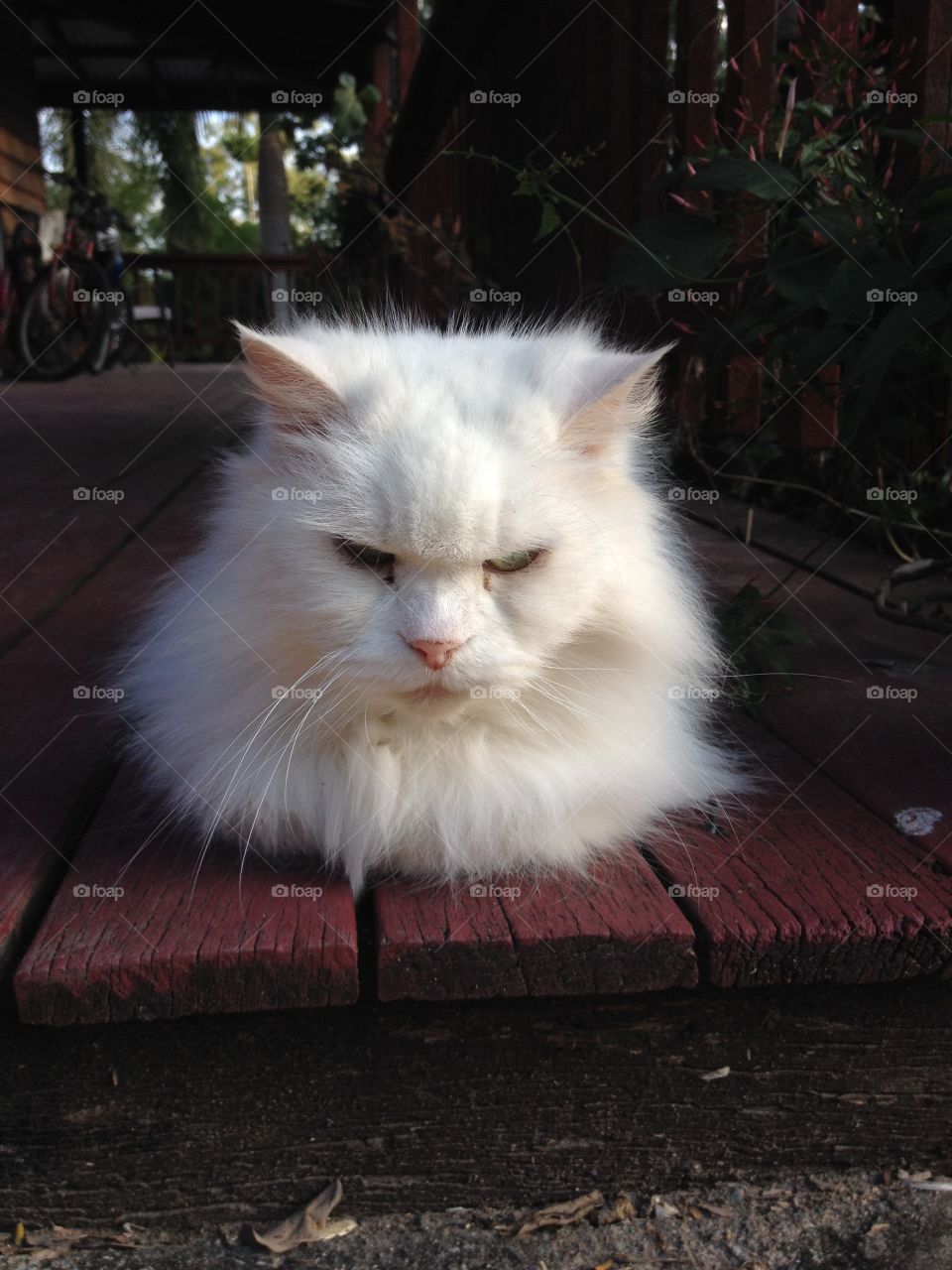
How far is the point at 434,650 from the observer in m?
1.12

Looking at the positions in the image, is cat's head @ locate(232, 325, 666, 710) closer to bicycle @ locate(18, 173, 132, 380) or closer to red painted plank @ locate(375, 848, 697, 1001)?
red painted plank @ locate(375, 848, 697, 1001)

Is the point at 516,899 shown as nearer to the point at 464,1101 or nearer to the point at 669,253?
the point at 464,1101

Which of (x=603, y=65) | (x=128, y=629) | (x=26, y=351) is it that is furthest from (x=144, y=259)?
(x=128, y=629)

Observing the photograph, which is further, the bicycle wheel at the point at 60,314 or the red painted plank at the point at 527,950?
the bicycle wheel at the point at 60,314

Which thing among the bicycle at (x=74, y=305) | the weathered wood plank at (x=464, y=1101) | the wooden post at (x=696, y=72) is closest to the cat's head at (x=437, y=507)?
the weathered wood plank at (x=464, y=1101)

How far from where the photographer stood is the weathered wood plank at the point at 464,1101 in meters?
1.19

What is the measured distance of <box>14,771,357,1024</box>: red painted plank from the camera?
3.61ft

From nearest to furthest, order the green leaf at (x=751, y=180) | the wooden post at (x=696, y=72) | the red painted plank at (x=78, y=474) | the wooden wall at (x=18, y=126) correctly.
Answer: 1. the green leaf at (x=751, y=180)
2. the wooden post at (x=696, y=72)
3. the red painted plank at (x=78, y=474)
4. the wooden wall at (x=18, y=126)

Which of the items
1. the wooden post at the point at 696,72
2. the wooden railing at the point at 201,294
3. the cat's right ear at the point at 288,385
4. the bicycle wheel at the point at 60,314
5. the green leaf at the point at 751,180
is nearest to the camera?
the cat's right ear at the point at 288,385

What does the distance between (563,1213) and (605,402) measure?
937mm

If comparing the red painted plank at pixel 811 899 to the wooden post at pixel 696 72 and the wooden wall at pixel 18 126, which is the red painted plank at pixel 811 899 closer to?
the wooden post at pixel 696 72

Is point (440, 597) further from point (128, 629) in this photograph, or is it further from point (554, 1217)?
point (128, 629)

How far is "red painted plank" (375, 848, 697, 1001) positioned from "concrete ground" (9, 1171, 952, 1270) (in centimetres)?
29

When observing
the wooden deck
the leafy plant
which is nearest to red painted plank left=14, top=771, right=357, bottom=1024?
the wooden deck
